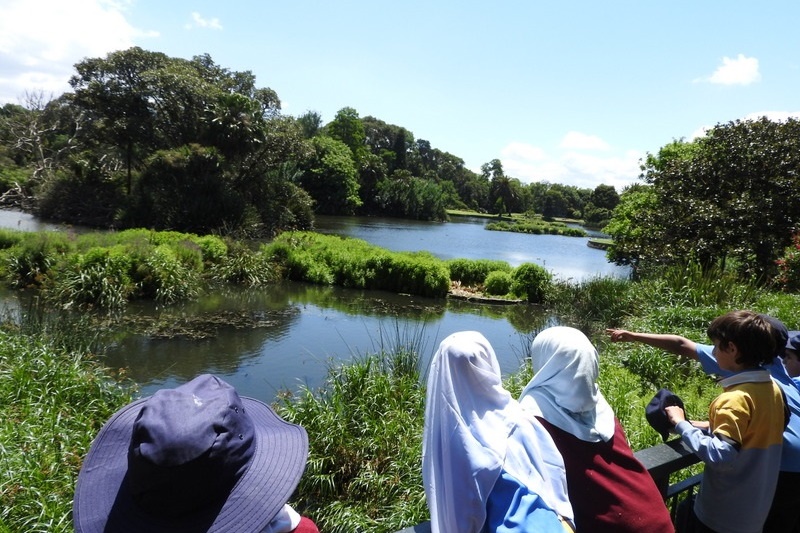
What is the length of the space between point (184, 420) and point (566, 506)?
1.02 m

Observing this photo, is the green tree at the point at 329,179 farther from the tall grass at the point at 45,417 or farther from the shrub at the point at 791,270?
the tall grass at the point at 45,417

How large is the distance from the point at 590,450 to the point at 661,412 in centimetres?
54

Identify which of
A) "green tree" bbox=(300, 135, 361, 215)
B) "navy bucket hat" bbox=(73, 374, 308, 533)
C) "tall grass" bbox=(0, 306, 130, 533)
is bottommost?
"tall grass" bbox=(0, 306, 130, 533)

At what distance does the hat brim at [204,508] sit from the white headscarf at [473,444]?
39 centimetres

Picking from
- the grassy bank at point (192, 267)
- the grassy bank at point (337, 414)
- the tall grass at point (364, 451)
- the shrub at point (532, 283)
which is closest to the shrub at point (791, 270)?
the grassy bank at point (337, 414)

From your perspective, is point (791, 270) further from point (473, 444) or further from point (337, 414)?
point (473, 444)

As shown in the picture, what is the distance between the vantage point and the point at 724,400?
1.92 m

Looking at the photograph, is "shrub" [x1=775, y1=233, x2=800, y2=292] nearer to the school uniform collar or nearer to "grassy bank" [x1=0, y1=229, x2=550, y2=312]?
"grassy bank" [x1=0, y1=229, x2=550, y2=312]

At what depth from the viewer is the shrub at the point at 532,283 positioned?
15516mm

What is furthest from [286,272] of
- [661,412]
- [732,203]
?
[661,412]

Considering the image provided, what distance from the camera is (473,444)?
1425 millimetres

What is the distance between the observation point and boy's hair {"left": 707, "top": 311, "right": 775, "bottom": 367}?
6.27ft

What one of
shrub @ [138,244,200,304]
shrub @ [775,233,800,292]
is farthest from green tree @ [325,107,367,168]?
shrub @ [775,233,800,292]

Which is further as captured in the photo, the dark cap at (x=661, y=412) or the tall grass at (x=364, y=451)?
the tall grass at (x=364, y=451)
